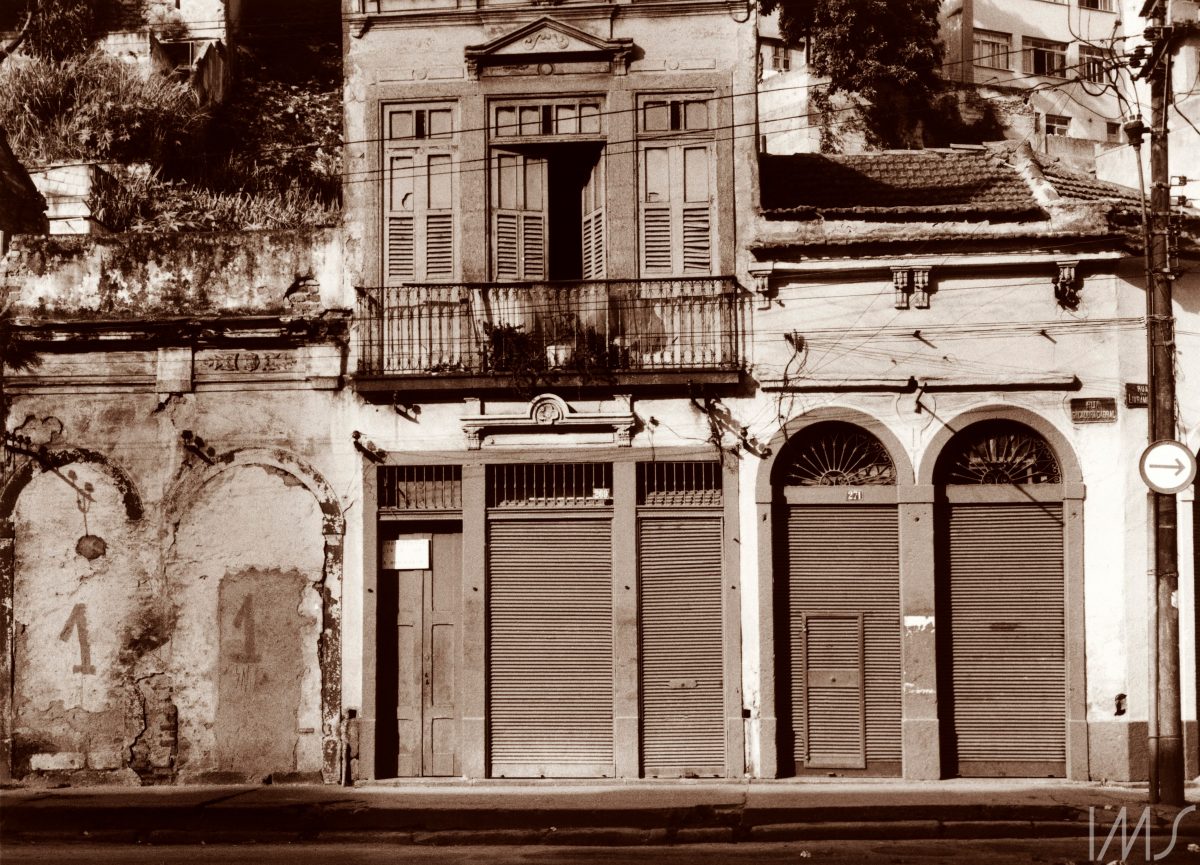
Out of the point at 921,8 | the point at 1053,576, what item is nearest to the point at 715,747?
the point at 1053,576

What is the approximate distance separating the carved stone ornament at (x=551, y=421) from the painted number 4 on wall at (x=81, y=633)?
485cm

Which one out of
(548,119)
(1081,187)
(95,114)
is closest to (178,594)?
(548,119)

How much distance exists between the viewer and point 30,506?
1745 cm

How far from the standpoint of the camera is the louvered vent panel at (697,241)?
1725 cm

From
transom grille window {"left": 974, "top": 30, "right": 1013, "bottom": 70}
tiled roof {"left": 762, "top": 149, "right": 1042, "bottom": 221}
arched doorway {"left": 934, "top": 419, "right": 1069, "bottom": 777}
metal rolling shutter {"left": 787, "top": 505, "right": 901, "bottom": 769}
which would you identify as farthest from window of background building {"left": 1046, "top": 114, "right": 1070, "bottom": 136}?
metal rolling shutter {"left": 787, "top": 505, "right": 901, "bottom": 769}

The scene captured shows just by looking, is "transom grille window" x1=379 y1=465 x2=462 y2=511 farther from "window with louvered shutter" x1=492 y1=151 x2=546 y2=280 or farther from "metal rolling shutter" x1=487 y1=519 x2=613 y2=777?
"window with louvered shutter" x1=492 y1=151 x2=546 y2=280

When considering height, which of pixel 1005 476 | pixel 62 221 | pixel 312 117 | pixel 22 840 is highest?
pixel 312 117

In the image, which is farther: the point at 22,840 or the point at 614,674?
the point at 614,674

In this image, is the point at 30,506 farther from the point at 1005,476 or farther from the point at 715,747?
the point at 1005,476

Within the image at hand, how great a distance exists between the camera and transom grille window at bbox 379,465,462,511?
1723cm

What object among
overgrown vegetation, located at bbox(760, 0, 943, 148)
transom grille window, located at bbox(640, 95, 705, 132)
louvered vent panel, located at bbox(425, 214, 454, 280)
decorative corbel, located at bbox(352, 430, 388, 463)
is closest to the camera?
decorative corbel, located at bbox(352, 430, 388, 463)

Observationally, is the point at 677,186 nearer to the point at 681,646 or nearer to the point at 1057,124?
the point at 681,646

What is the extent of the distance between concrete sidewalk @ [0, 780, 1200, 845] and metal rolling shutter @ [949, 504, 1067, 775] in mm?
460

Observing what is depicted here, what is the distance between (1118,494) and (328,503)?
869 cm
